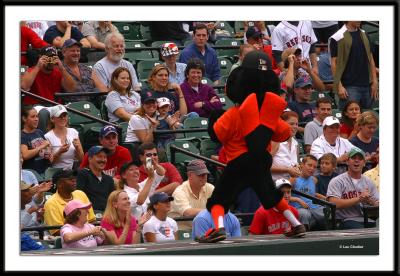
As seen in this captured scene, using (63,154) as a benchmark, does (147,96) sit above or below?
above

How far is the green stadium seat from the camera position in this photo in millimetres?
15961

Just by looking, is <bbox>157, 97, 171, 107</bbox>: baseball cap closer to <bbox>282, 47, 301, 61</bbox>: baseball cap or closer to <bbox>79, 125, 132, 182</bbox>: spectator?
<bbox>79, 125, 132, 182</bbox>: spectator

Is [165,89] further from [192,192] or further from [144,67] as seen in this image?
[192,192]

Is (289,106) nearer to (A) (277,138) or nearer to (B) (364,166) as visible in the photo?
(B) (364,166)

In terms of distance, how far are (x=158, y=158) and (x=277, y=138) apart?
2724 millimetres

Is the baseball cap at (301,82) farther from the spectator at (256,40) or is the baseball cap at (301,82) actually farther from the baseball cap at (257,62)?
the baseball cap at (257,62)

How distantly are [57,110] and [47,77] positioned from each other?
3.02ft

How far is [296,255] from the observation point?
11.8m

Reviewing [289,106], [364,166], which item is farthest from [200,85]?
[364,166]

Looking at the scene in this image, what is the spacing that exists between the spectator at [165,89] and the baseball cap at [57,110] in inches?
48.4

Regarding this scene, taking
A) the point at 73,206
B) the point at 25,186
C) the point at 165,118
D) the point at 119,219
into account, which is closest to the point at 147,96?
the point at 165,118

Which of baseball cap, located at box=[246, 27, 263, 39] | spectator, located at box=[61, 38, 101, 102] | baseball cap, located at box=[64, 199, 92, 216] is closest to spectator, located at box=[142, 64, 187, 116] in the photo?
spectator, located at box=[61, 38, 101, 102]

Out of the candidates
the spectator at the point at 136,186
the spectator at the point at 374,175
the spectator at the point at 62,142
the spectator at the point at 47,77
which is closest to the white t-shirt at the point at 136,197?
the spectator at the point at 136,186

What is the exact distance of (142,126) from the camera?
14.6 meters
